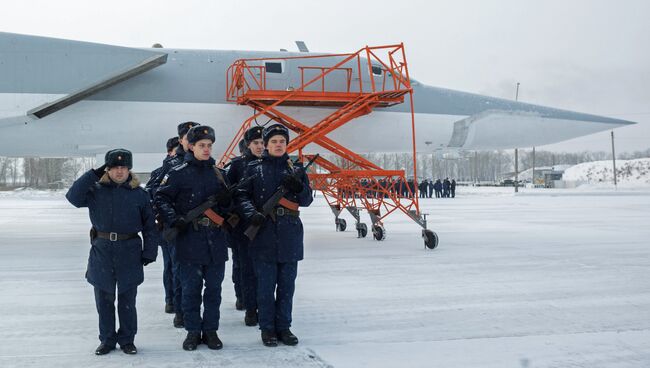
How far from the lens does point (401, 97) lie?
34.4 ft

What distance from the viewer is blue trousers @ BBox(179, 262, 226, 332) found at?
425cm

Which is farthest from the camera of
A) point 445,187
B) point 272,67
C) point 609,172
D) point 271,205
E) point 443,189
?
point 609,172

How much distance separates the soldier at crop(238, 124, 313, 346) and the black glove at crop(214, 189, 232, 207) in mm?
154

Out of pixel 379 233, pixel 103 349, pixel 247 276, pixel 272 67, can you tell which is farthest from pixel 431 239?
pixel 103 349

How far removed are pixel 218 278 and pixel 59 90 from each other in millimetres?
7423

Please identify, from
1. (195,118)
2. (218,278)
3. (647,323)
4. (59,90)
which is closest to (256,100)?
(195,118)

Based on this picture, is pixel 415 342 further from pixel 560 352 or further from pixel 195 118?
pixel 195 118

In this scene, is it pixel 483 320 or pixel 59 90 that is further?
pixel 59 90

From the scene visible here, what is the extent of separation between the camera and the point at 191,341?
13.7ft

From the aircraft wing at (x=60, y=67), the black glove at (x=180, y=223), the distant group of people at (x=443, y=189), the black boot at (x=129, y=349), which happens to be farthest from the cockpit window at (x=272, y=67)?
the distant group of people at (x=443, y=189)

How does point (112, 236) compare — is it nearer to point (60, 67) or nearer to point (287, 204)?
point (287, 204)

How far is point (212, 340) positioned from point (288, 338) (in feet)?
1.92

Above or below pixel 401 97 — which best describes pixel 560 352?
below

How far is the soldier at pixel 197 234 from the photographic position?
4.24 meters
